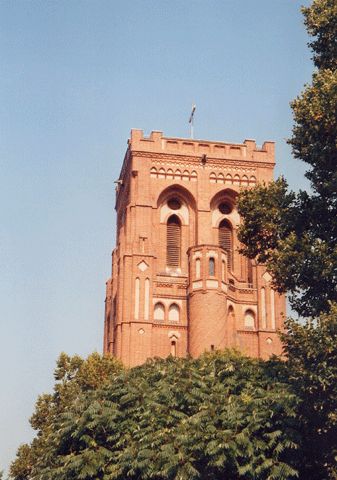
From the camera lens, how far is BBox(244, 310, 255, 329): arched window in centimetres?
5188

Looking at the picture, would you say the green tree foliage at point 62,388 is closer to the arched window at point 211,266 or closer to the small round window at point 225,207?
the arched window at point 211,266

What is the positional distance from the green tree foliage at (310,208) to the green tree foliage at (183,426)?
289 centimetres

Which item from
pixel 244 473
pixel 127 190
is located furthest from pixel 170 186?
pixel 244 473

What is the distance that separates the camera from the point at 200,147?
5700 cm

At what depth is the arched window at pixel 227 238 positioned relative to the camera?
5441 cm

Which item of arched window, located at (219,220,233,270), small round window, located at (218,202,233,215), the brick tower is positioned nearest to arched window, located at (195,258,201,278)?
the brick tower

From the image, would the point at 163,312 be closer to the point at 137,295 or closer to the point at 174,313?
the point at 174,313

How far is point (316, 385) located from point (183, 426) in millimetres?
4626

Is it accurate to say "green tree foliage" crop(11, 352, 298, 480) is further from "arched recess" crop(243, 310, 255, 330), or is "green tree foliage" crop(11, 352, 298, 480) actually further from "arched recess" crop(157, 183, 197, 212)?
"arched recess" crop(157, 183, 197, 212)

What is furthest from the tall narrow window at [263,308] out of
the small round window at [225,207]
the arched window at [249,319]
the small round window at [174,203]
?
the small round window at [174,203]

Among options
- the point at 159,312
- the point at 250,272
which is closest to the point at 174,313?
the point at 159,312

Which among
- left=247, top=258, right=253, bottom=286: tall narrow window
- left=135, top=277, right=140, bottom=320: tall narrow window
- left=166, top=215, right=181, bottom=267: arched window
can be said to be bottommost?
left=135, top=277, right=140, bottom=320: tall narrow window

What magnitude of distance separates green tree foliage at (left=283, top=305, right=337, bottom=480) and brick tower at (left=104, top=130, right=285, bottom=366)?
25.6 meters

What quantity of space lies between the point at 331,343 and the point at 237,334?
31.7 metres
